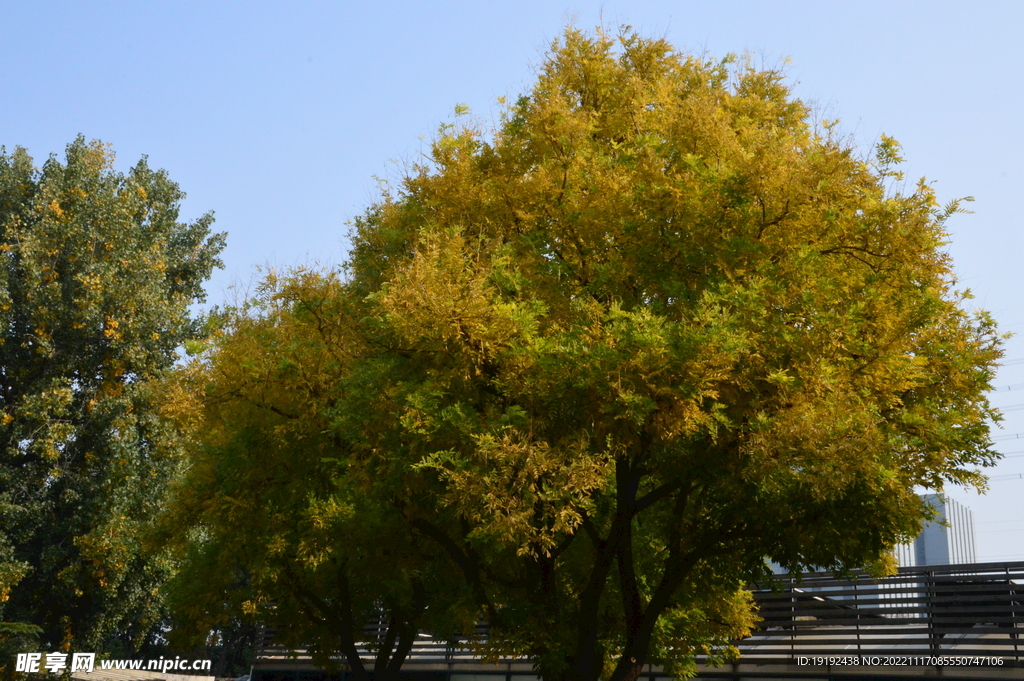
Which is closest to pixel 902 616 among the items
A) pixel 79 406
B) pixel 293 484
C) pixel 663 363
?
pixel 663 363

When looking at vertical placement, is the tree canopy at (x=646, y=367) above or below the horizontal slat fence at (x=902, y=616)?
above

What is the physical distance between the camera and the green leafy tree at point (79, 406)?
25.9 m

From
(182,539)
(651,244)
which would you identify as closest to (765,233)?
(651,244)

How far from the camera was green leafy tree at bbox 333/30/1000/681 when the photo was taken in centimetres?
995

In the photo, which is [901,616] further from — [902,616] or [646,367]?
[646,367]

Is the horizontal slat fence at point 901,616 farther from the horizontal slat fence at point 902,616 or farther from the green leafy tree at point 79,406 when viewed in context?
the green leafy tree at point 79,406

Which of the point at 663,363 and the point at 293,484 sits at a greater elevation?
the point at 663,363

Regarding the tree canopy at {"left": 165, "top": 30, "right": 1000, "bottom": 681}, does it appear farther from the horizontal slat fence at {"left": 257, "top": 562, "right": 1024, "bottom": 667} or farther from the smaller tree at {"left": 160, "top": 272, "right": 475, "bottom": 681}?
the horizontal slat fence at {"left": 257, "top": 562, "right": 1024, "bottom": 667}

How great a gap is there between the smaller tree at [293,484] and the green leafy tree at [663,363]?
803mm

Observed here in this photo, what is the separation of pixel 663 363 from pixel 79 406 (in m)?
23.4

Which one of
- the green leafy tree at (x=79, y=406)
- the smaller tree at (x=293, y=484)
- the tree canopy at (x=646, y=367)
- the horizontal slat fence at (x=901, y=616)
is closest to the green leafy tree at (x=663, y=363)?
the tree canopy at (x=646, y=367)

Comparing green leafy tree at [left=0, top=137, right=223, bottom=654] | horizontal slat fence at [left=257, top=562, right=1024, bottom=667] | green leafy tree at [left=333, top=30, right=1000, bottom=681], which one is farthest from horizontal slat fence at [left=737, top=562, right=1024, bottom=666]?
green leafy tree at [left=0, top=137, right=223, bottom=654]

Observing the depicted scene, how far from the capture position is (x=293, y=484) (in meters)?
14.0

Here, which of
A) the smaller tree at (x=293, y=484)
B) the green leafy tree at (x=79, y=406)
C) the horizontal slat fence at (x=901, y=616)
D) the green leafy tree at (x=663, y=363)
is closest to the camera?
the green leafy tree at (x=663, y=363)
